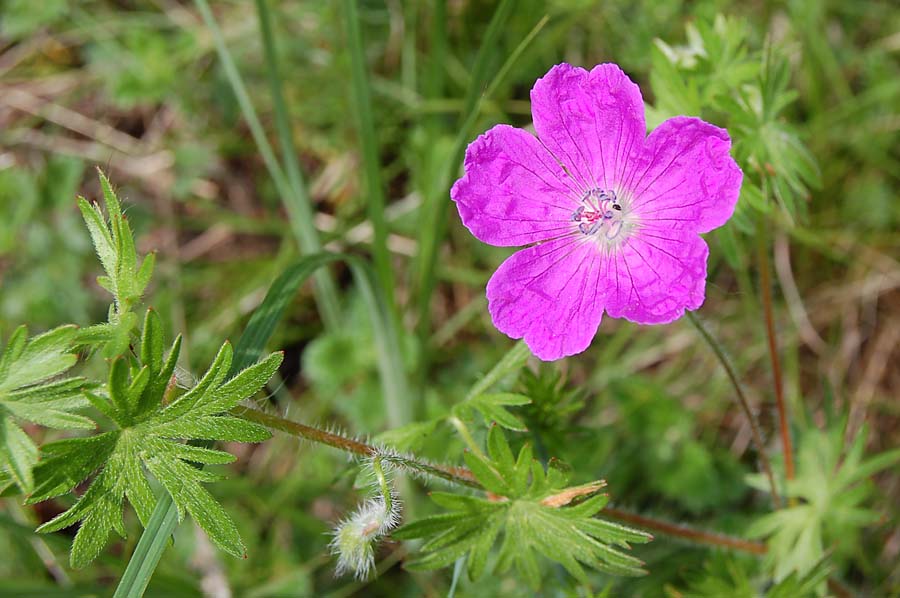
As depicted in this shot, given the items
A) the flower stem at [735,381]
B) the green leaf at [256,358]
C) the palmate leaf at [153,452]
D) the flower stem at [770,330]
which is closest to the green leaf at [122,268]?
the palmate leaf at [153,452]

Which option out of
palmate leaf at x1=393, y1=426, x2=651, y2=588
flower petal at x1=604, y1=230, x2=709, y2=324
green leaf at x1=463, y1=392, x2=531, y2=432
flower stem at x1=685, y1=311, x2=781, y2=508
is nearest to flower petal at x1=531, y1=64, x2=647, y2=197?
flower petal at x1=604, y1=230, x2=709, y2=324

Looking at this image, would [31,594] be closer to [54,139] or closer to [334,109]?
[334,109]

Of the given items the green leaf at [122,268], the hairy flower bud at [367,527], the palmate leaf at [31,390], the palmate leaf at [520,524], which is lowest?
the palmate leaf at [520,524]

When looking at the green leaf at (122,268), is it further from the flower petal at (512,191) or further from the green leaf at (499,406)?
the green leaf at (499,406)

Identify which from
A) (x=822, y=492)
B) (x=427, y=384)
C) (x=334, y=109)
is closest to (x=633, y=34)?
(x=334, y=109)

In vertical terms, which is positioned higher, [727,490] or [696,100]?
[696,100]

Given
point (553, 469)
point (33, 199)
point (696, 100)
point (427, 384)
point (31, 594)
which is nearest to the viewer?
point (553, 469)

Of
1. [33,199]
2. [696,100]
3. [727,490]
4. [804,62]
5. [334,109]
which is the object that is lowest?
[727,490]
